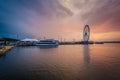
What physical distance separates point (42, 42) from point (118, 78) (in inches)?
5099

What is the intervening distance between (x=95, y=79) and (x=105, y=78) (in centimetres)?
148

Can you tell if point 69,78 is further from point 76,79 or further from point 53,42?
point 53,42

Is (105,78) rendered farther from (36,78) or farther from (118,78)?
(36,78)

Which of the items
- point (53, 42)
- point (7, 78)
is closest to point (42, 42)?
Answer: point (53, 42)

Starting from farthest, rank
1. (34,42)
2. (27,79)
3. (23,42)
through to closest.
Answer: (34,42), (23,42), (27,79)

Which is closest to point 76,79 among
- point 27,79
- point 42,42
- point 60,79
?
point 60,79

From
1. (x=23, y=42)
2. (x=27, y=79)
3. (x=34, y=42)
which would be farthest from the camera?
(x=34, y=42)

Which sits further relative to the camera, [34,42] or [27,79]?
[34,42]

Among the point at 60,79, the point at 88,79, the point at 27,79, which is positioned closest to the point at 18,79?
the point at 27,79

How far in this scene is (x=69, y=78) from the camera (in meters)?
15.9

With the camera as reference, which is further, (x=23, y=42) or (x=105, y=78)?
(x=23, y=42)

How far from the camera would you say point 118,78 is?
1571 cm

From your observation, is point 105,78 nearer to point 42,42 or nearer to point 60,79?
point 60,79

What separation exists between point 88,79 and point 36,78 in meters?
6.70
